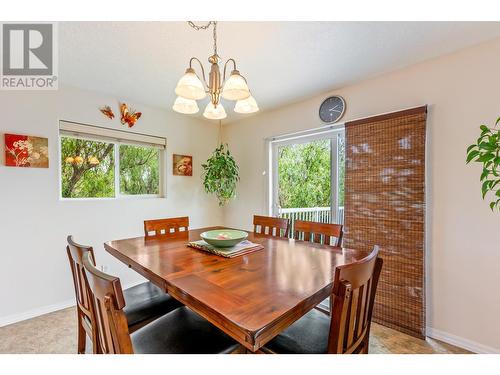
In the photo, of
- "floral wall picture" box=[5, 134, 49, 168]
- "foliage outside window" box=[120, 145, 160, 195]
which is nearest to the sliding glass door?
"foliage outside window" box=[120, 145, 160, 195]

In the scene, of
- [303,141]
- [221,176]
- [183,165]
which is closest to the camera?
[303,141]

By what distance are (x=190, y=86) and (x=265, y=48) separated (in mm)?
809

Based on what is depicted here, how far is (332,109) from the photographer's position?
254 centimetres

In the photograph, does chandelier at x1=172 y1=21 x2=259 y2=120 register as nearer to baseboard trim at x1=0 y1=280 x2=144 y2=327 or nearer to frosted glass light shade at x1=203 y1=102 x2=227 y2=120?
frosted glass light shade at x1=203 y1=102 x2=227 y2=120

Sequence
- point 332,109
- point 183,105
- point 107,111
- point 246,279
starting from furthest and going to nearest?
point 107,111, point 332,109, point 183,105, point 246,279

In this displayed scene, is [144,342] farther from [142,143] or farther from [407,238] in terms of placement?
[142,143]

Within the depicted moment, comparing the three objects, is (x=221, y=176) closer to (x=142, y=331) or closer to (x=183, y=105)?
(x=183, y=105)

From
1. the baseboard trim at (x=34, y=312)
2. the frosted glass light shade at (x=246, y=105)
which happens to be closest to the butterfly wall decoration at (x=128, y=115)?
the frosted glass light shade at (x=246, y=105)

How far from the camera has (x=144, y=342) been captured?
114cm

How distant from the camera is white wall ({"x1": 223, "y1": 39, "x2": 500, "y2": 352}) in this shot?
172 cm

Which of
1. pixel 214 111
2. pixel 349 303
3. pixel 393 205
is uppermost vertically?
pixel 214 111

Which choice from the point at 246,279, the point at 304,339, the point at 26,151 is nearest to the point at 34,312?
the point at 26,151
